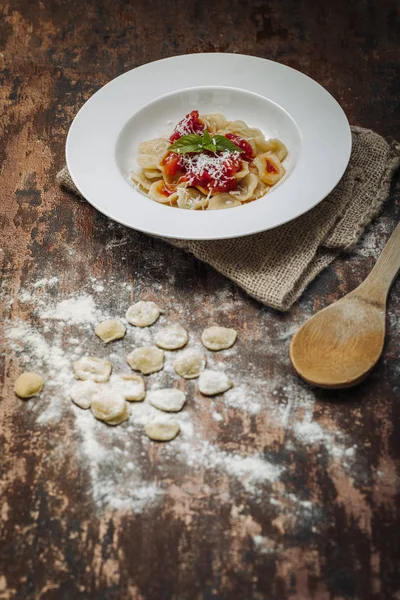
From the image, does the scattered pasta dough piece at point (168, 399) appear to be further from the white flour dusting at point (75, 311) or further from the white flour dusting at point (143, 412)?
the white flour dusting at point (75, 311)

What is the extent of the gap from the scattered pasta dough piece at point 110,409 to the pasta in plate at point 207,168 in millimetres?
742

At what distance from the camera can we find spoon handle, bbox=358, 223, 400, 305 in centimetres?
195

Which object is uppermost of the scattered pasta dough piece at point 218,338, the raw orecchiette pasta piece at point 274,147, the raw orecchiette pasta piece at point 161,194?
the raw orecchiette pasta piece at point 274,147

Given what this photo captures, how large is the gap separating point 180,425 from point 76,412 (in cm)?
30

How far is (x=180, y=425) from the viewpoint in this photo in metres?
1.76

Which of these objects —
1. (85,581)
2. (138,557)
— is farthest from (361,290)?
(85,581)

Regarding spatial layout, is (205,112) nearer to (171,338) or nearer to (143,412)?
(171,338)

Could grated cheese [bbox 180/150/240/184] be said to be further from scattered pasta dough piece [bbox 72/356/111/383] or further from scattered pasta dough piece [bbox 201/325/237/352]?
scattered pasta dough piece [bbox 72/356/111/383]

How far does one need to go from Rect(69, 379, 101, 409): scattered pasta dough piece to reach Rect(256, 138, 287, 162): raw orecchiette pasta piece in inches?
42.8

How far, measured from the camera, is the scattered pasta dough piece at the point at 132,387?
5.94 ft

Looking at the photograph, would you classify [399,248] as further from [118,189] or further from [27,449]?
[27,449]

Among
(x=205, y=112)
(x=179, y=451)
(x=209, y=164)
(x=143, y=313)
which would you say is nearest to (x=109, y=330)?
(x=143, y=313)

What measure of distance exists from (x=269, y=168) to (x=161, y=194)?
397 millimetres

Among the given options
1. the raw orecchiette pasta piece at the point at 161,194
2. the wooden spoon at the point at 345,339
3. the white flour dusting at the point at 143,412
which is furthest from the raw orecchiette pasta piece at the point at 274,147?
the white flour dusting at the point at 143,412
